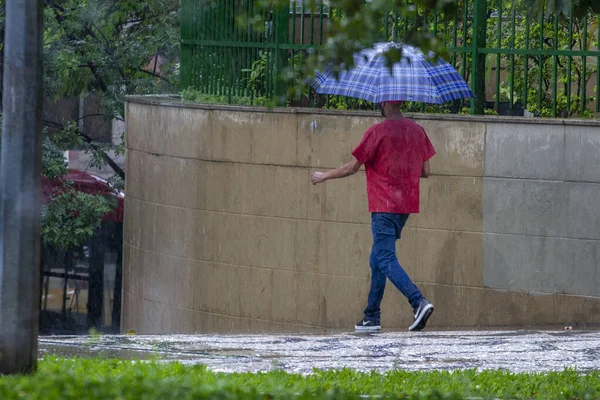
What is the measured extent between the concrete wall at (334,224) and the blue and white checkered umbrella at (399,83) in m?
0.53

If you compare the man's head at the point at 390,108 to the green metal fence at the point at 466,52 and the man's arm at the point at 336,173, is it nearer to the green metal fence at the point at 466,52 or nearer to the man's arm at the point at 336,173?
the man's arm at the point at 336,173

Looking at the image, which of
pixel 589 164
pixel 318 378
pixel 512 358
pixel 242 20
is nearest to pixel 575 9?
pixel 589 164

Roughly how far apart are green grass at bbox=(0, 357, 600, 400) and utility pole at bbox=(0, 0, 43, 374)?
0.85 feet

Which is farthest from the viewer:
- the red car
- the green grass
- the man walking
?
the red car

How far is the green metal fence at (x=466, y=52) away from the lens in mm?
9258

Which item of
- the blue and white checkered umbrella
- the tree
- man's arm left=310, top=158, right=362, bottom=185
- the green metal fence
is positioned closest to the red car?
the tree

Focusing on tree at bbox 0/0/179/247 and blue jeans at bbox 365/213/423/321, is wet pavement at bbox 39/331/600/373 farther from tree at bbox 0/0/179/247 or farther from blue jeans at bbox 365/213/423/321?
tree at bbox 0/0/179/247

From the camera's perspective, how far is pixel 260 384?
17.5 feet

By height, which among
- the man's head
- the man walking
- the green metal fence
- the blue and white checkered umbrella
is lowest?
the man walking

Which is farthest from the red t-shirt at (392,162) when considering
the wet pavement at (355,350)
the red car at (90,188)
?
the red car at (90,188)

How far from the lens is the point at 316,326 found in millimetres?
9680

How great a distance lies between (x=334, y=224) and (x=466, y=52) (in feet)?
6.03

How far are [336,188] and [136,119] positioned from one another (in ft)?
8.10

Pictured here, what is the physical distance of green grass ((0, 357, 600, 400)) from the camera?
15.4ft
